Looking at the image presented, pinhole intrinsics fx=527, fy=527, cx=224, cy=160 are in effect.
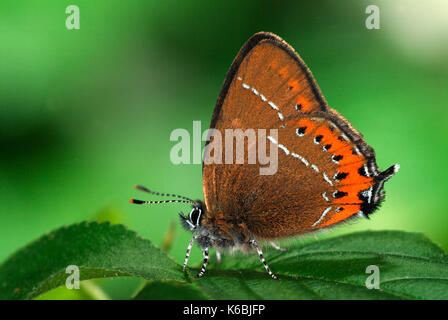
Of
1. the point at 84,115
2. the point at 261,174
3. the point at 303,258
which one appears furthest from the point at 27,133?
the point at 303,258

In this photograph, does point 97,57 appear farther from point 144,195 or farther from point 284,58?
point 284,58

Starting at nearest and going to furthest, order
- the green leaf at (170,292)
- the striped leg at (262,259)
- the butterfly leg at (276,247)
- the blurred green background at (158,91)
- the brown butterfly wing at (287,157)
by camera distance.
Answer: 1. the green leaf at (170,292)
2. the striped leg at (262,259)
3. the brown butterfly wing at (287,157)
4. the butterfly leg at (276,247)
5. the blurred green background at (158,91)

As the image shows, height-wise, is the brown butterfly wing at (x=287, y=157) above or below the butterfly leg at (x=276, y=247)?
above

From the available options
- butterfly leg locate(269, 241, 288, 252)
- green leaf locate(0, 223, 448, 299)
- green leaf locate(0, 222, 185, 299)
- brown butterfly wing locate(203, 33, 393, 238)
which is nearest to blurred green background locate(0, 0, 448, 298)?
butterfly leg locate(269, 241, 288, 252)

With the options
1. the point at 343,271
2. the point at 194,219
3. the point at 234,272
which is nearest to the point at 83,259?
the point at 234,272

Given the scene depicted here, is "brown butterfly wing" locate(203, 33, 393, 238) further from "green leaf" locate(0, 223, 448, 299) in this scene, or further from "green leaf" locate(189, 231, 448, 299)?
"green leaf" locate(0, 223, 448, 299)

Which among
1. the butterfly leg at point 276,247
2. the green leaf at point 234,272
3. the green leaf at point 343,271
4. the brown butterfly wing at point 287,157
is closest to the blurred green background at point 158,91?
the butterfly leg at point 276,247

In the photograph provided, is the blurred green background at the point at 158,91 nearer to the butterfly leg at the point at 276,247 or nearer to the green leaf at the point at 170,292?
the butterfly leg at the point at 276,247
